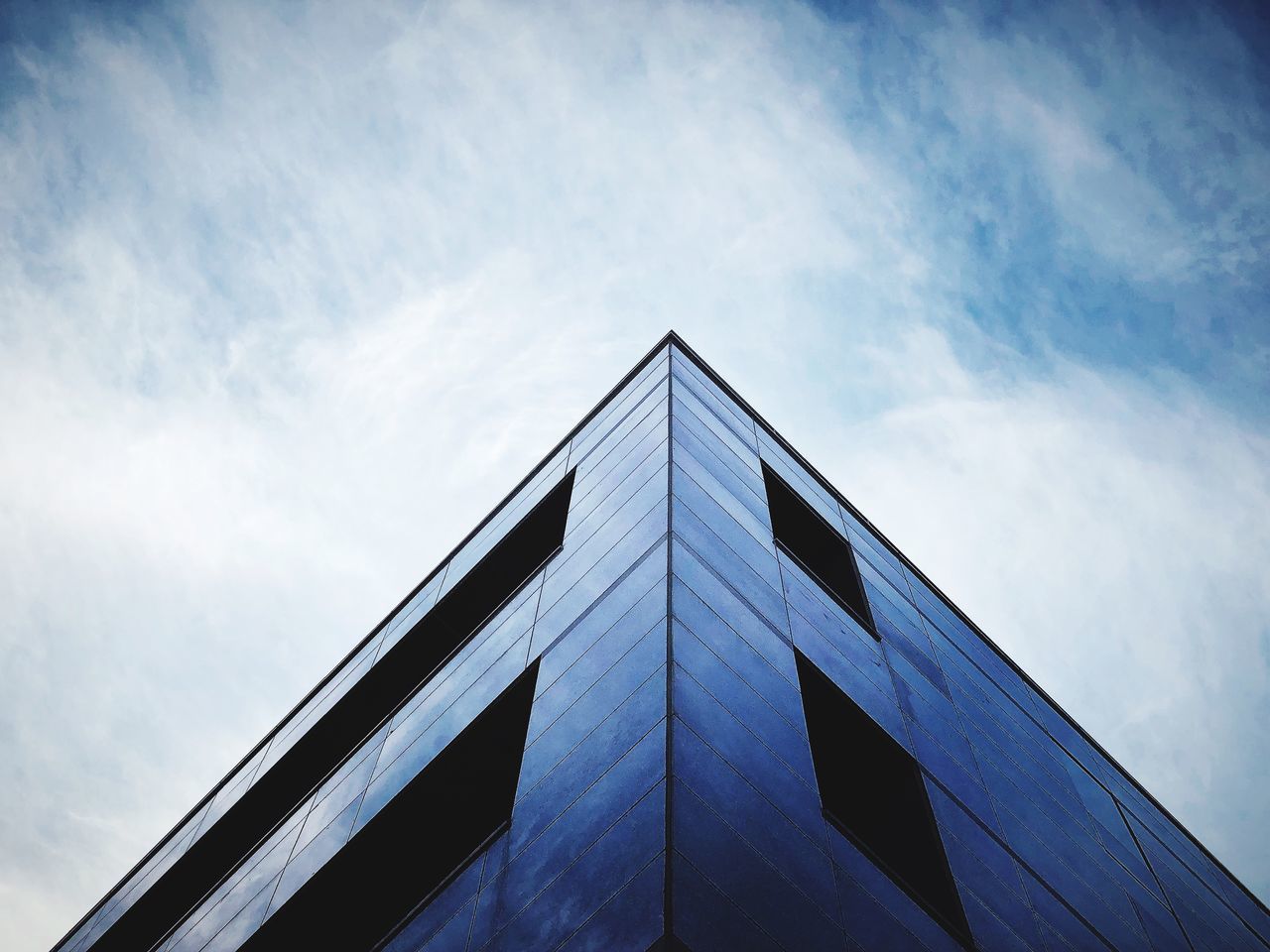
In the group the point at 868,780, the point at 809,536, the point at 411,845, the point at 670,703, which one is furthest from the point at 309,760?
the point at 670,703

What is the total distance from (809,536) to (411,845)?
10.7m

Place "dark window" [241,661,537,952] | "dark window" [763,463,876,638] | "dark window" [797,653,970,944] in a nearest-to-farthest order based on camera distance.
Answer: "dark window" [797,653,970,944], "dark window" [241,661,537,952], "dark window" [763,463,876,638]

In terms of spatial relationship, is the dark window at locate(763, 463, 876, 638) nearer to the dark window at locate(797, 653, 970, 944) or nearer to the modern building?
the modern building

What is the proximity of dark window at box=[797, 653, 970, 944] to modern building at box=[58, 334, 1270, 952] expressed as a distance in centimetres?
4

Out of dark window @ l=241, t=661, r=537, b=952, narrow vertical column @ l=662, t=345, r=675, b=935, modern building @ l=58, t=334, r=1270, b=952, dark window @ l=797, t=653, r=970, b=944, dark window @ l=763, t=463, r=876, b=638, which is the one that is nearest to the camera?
narrow vertical column @ l=662, t=345, r=675, b=935

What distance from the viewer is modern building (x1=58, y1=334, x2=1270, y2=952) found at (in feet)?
25.2

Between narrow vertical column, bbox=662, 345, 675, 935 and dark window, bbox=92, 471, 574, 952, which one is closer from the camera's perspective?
narrow vertical column, bbox=662, 345, 675, 935

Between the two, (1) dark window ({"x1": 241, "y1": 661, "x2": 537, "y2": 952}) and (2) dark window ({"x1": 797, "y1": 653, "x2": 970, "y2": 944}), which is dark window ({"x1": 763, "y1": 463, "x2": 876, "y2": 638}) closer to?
(2) dark window ({"x1": 797, "y1": 653, "x2": 970, "y2": 944})

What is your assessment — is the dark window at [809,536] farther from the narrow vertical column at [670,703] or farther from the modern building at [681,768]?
the narrow vertical column at [670,703]

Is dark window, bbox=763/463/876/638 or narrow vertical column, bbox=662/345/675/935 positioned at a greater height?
dark window, bbox=763/463/876/638

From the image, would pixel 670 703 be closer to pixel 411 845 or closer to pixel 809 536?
pixel 411 845

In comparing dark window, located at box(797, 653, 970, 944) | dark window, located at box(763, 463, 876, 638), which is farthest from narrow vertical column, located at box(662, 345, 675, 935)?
dark window, located at box(763, 463, 876, 638)

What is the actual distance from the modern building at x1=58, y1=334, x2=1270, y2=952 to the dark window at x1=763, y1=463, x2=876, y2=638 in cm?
7

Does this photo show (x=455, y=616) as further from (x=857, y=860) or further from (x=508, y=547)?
(x=857, y=860)
